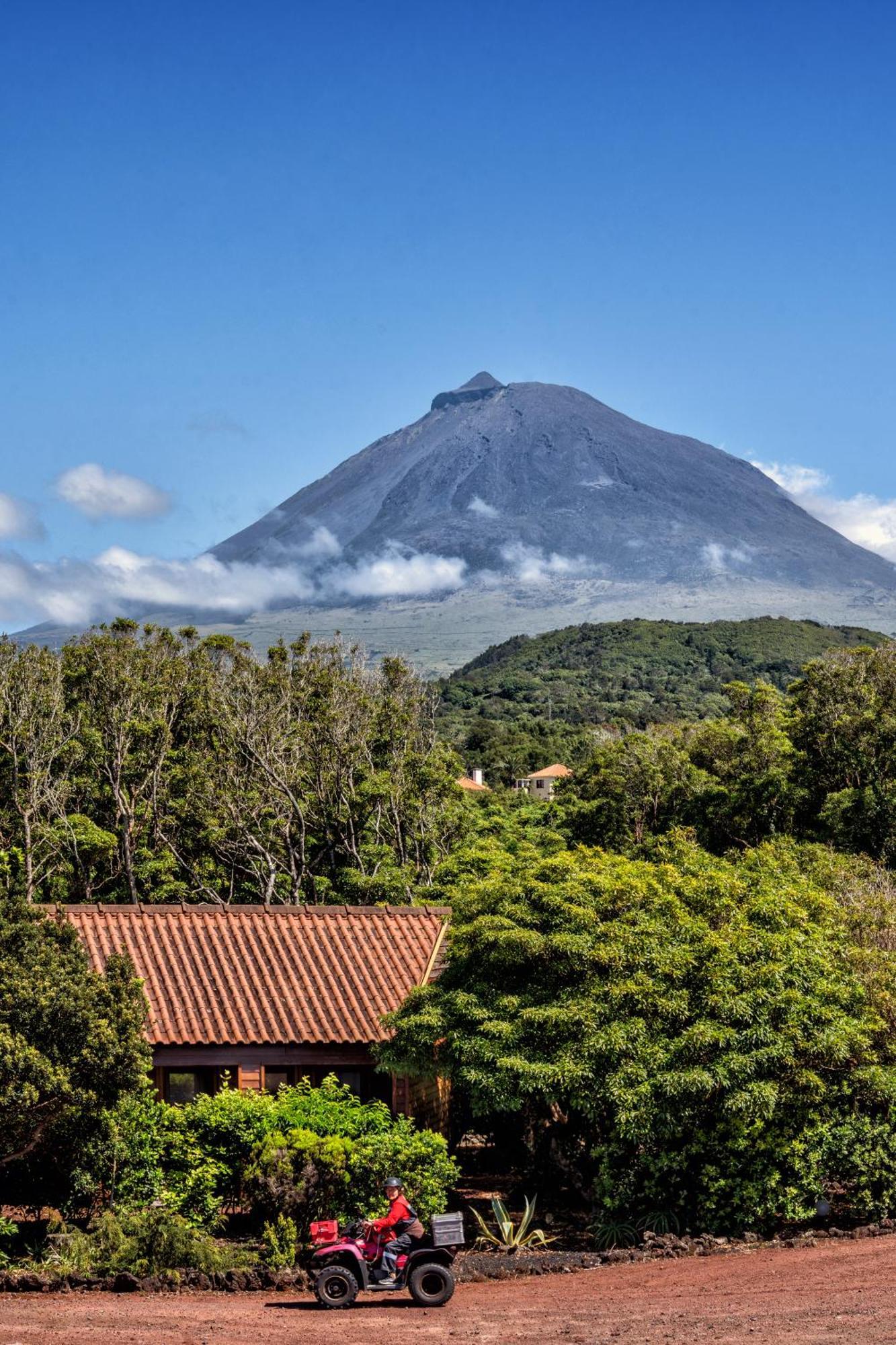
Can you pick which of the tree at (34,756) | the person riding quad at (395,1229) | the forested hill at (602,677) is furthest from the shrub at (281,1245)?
the forested hill at (602,677)

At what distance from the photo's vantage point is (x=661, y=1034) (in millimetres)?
14305

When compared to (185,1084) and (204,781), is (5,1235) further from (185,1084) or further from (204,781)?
Answer: (204,781)

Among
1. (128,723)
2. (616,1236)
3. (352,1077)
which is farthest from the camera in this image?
(128,723)

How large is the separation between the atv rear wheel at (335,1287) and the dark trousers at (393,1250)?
0.27m

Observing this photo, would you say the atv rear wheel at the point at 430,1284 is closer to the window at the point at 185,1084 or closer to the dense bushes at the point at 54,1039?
the dense bushes at the point at 54,1039

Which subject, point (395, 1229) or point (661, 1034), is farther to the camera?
point (661, 1034)

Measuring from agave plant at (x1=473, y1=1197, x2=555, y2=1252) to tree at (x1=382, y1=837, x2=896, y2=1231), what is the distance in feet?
2.32

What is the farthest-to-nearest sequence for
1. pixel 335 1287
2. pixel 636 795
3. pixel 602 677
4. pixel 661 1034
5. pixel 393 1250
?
pixel 602 677 < pixel 636 795 < pixel 661 1034 < pixel 393 1250 < pixel 335 1287

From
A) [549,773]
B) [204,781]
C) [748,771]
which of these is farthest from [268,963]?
[549,773]

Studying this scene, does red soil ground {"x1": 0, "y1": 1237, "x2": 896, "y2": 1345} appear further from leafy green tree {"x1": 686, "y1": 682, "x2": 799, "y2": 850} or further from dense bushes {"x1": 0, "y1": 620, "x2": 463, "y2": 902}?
dense bushes {"x1": 0, "y1": 620, "x2": 463, "y2": 902}

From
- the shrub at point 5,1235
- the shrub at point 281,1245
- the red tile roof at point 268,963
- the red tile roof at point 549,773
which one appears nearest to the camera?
the shrub at point 5,1235

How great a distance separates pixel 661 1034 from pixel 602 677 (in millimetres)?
127265

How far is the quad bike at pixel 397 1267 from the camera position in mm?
11469

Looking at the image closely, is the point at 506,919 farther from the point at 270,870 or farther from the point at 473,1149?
the point at 270,870
